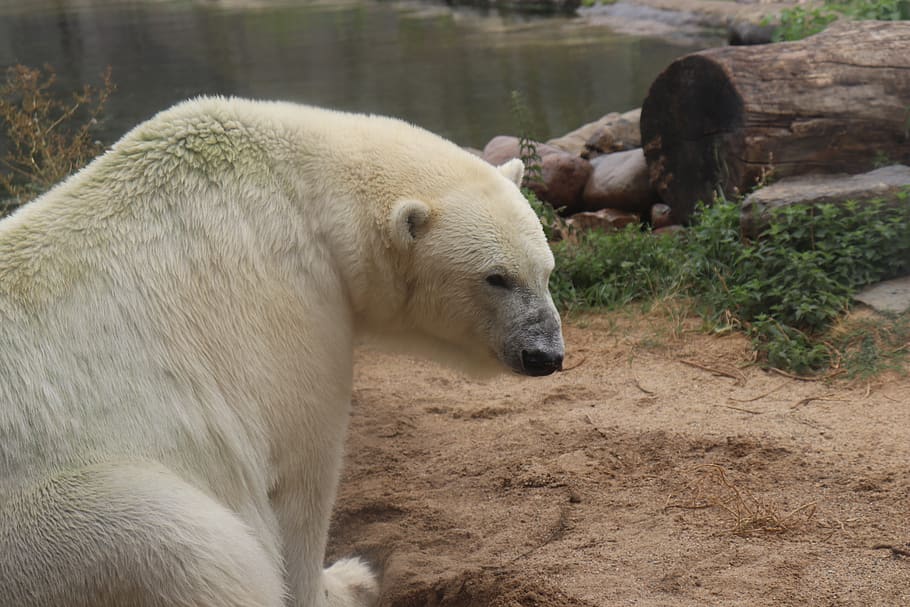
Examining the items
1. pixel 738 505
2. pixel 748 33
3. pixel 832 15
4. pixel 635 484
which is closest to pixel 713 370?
pixel 635 484

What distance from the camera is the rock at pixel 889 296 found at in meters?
4.77

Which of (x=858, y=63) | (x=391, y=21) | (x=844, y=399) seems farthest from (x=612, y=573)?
(x=391, y=21)

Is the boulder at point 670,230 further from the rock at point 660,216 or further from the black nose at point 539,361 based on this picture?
the black nose at point 539,361

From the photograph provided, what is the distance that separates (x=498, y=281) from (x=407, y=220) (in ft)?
1.15

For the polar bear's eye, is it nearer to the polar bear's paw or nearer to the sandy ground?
the sandy ground

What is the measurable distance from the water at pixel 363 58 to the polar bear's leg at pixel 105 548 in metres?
8.57

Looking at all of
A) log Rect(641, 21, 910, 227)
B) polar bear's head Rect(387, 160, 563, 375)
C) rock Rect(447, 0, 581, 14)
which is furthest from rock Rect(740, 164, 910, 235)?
rock Rect(447, 0, 581, 14)

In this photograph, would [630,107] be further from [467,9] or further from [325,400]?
[467,9]

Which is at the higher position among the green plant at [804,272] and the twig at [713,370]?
the green plant at [804,272]

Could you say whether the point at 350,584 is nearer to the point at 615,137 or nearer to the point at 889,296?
the point at 889,296

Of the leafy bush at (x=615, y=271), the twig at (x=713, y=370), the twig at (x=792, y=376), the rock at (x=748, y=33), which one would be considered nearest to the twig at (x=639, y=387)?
the twig at (x=713, y=370)

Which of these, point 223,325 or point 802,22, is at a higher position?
point 802,22

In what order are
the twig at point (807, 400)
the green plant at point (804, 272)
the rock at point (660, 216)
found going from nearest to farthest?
the twig at point (807, 400)
the green plant at point (804, 272)
the rock at point (660, 216)

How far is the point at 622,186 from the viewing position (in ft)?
23.6
